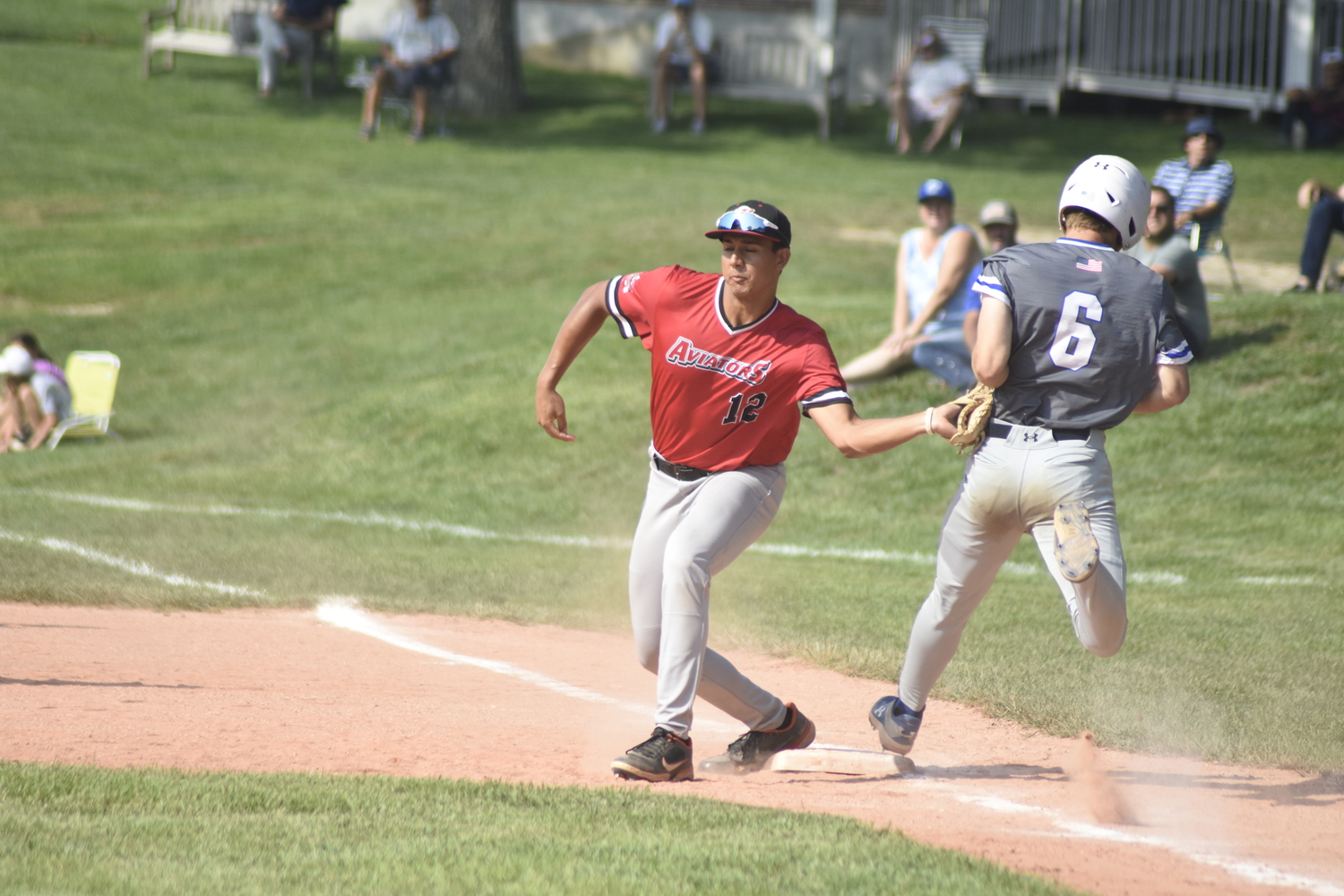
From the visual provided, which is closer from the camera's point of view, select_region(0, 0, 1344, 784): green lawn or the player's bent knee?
the player's bent knee

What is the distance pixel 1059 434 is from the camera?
15.6 feet

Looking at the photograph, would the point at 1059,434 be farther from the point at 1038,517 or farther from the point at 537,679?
the point at 537,679

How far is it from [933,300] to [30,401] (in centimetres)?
893

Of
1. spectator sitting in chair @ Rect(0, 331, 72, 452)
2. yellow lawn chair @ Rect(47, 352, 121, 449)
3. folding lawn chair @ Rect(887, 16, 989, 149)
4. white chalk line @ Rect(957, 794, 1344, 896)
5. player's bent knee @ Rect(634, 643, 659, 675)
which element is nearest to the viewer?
white chalk line @ Rect(957, 794, 1344, 896)

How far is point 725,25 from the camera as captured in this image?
2806cm

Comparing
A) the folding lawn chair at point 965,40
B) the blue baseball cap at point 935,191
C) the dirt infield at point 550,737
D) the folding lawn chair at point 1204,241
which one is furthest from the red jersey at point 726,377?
the folding lawn chair at point 965,40

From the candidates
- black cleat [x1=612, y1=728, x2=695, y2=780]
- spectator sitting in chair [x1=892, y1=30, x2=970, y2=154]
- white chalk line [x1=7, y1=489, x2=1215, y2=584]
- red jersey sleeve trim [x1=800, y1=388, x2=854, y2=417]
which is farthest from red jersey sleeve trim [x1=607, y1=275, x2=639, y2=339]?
spectator sitting in chair [x1=892, y1=30, x2=970, y2=154]

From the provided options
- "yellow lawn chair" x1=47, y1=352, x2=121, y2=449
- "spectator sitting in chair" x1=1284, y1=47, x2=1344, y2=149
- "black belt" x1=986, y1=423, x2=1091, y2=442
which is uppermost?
"spectator sitting in chair" x1=1284, y1=47, x2=1344, y2=149

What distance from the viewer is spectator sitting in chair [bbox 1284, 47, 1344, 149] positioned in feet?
72.0

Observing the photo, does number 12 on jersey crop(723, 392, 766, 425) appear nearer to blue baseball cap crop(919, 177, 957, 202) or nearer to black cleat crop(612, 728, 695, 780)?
black cleat crop(612, 728, 695, 780)

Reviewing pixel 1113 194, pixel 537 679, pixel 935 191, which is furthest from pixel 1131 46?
pixel 1113 194

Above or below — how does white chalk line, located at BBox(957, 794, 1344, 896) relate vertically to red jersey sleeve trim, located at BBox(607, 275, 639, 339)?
below

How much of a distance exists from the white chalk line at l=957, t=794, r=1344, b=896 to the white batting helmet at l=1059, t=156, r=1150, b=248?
205 cm

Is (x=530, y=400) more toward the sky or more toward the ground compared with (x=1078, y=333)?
more toward the ground
